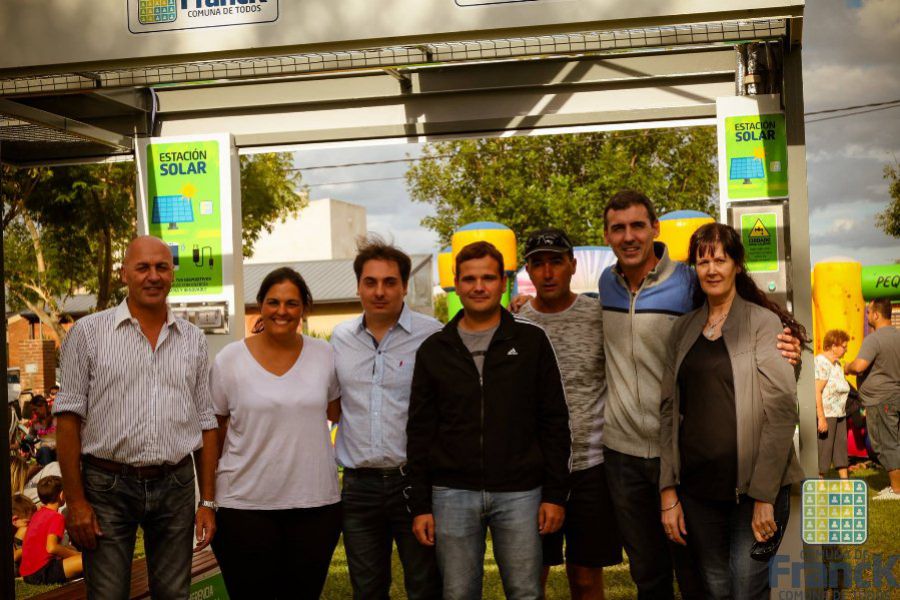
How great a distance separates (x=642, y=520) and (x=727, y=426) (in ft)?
2.44

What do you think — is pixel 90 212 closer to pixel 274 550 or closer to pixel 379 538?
pixel 274 550

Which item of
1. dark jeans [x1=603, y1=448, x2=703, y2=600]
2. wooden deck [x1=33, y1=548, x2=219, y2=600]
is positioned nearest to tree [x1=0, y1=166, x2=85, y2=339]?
wooden deck [x1=33, y1=548, x2=219, y2=600]

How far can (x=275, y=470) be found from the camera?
387 centimetres

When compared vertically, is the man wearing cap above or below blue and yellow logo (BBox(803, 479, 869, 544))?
above

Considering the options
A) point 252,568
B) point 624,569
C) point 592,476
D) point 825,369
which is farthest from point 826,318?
point 252,568

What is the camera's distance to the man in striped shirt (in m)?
3.66

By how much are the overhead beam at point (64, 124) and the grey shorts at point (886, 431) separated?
8335 mm

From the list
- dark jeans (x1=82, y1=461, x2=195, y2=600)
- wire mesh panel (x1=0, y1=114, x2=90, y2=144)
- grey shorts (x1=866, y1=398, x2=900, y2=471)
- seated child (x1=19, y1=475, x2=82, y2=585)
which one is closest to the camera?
dark jeans (x1=82, y1=461, x2=195, y2=600)

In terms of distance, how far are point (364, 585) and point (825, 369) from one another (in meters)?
8.63

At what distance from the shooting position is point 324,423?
400 centimetres

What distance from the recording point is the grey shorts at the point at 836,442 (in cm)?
1099

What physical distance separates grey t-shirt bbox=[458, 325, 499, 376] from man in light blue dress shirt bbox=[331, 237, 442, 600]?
0.36m

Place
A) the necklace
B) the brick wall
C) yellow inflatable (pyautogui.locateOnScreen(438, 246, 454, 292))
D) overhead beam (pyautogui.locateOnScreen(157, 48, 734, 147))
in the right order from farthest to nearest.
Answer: the brick wall, yellow inflatable (pyautogui.locateOnScreen(438, 246, 454, 292)), overhead beam (pyautogui.locateOnScreen(157, 48, 734, 147)), the necklace

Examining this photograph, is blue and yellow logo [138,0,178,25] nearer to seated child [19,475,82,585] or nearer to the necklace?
the necklace
